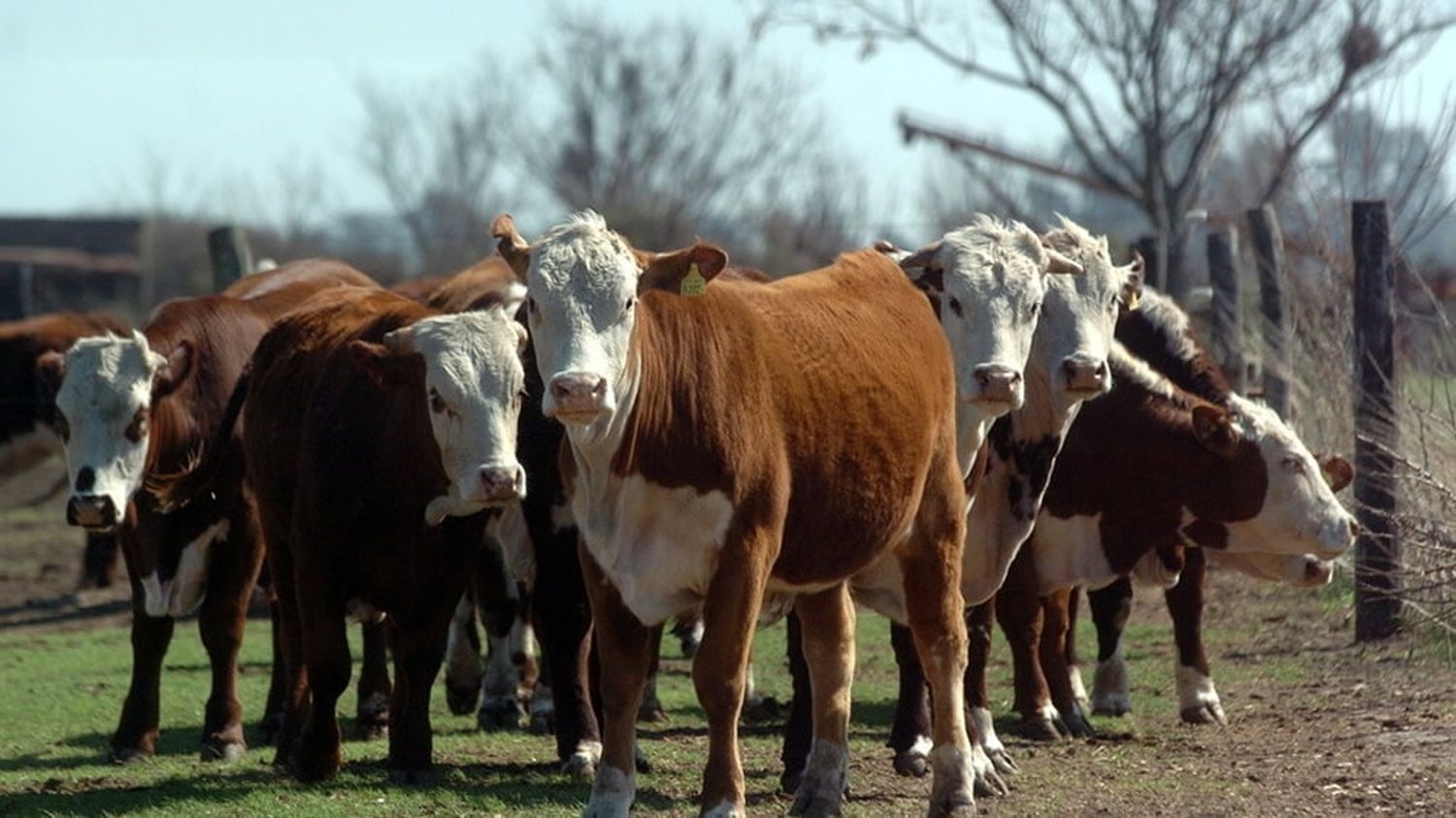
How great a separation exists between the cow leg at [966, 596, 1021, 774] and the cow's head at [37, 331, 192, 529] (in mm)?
3520

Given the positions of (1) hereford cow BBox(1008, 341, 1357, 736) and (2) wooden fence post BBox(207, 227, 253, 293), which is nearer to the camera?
(1) hereford cow BBox(1008, 341, 1357, 736)

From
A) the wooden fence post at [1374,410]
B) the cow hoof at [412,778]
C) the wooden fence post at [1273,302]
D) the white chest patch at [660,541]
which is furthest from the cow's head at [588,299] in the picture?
the wooden fence post at [1273,302]

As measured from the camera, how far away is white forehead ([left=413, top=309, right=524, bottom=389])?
8.31 meters

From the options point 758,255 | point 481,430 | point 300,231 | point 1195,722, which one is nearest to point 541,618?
point 481,430

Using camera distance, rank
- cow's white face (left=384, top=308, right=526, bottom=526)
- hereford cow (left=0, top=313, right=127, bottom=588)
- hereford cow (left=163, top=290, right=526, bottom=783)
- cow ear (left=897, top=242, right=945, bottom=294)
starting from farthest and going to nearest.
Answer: hereford cow (left=0, top=313, right=127, bottom=588) < cow ear (left=897, top=242, right=945, bottom=294) < hereford cow (left=163, top=290, right=526, bottom=783) < cow's white face (left=384, top=308, right=526, bottom=526)

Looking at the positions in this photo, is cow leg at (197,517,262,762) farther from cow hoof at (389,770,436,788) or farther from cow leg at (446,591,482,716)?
cow hoof at (389,770,436,788)

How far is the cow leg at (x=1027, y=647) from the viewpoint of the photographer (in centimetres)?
1003

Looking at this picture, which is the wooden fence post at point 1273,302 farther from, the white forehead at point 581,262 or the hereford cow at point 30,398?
the hereford cow at point 30,398

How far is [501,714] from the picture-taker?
10.5 meters

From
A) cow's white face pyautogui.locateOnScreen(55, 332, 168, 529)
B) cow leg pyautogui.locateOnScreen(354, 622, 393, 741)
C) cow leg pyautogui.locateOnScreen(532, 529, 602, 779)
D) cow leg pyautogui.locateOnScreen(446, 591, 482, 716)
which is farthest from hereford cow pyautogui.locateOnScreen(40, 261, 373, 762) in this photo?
cow leg pyautogui.locateOnScreen(532, 529, 602, 779)

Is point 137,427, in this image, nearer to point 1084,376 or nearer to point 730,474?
point 730,474

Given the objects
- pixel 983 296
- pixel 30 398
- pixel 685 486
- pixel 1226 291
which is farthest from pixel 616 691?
pixel 30 398

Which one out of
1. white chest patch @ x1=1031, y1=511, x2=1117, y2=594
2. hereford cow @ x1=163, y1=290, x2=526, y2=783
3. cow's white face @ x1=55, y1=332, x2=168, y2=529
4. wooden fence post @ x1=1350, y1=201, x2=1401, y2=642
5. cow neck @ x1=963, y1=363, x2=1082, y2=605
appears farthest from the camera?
wooden fence post @ x1=1350, y1=201, x2=1401, y2=642

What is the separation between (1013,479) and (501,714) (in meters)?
2.58
